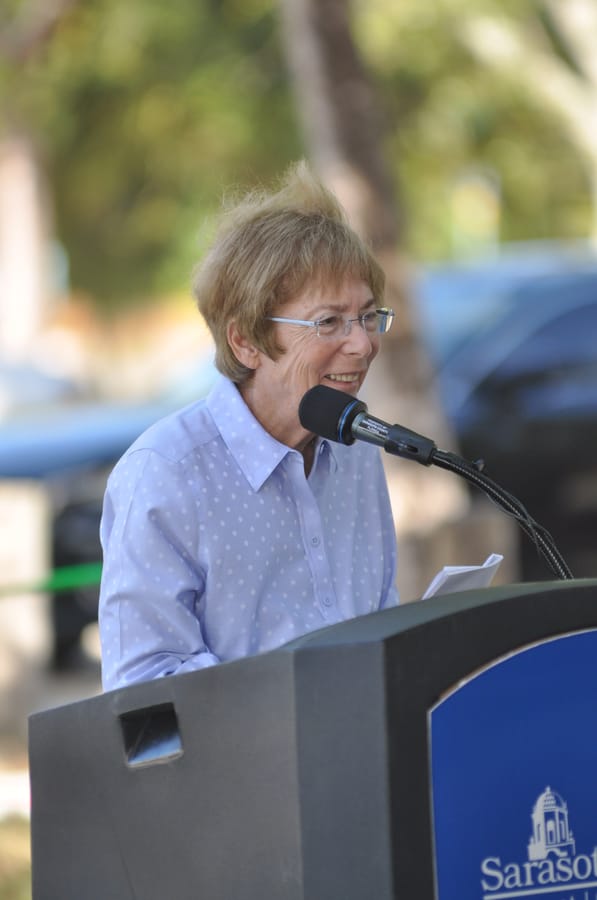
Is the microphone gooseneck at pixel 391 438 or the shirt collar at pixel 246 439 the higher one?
the shirt collar at pixel 246 439

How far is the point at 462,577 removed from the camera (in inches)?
88.7

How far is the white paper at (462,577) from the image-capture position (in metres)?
2.23

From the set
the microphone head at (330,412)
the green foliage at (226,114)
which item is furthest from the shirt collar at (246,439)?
the green foliage at (226,114)

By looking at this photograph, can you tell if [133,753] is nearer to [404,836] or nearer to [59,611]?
[404,836]

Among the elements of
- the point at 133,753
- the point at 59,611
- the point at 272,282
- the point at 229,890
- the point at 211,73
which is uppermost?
the point at 211,73

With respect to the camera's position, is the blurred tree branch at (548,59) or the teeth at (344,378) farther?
the blurred tree branch at (548,59)

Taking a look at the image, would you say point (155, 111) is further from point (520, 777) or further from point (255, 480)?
point (520, 777)

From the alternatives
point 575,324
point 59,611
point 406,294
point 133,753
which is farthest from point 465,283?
point 133,753

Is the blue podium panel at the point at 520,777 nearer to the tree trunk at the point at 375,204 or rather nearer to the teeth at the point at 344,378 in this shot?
the teeth at the point at 344,378

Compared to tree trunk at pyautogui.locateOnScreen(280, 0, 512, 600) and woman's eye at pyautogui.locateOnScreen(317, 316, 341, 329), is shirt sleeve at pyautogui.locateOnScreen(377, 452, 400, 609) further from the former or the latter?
tree trunk at pyautogui.locateOnScreen(280, 0, 512, 600)

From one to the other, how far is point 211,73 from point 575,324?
9939mm

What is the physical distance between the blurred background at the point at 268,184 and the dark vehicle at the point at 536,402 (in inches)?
0.5

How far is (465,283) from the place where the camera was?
8070 millimetres

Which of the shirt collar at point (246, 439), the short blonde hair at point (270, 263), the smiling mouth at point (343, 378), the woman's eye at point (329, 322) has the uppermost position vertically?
the short blonde hair at point (270, 263)
